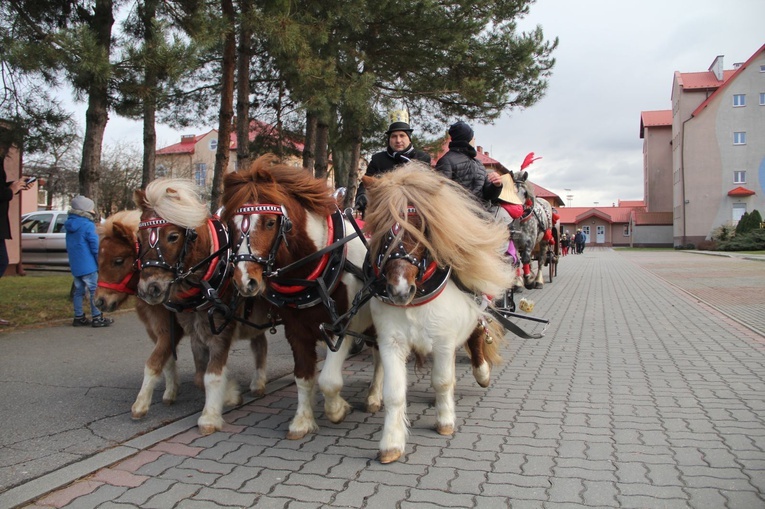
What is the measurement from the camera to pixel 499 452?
141 inches

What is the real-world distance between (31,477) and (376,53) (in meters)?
11.7

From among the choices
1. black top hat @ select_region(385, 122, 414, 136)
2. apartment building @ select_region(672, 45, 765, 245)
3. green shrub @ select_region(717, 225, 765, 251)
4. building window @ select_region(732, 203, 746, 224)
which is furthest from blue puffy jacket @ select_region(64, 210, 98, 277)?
building window @ select_region(732, 203, 746, 224)

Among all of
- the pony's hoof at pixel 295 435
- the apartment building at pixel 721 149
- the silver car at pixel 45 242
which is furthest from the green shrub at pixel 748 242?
the pony's hoof at pixel 295 435

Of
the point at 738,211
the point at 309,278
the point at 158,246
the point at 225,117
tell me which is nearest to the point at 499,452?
the point at 309,278

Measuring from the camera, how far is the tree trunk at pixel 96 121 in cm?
880

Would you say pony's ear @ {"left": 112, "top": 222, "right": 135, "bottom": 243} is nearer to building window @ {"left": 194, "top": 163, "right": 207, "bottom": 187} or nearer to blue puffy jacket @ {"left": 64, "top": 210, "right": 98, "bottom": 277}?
blue puffy jacket @ {"left": 64, "top": 210, "right": 98, "bottom": 277}

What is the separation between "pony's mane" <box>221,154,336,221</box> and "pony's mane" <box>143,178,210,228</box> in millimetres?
285

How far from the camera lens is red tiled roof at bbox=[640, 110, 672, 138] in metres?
61.6

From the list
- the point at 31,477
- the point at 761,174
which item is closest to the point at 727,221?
the point at 761,174

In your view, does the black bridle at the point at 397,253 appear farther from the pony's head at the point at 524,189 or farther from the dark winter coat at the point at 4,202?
the dark winter coat at the point at 4,202

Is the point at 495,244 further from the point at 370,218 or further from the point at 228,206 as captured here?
the point at 228,206

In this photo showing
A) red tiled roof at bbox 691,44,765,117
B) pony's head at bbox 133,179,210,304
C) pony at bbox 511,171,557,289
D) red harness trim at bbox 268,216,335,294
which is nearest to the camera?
pony's head at bbox 133,179,210,304

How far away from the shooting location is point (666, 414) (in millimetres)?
4297

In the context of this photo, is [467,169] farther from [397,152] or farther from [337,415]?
[337,415]
